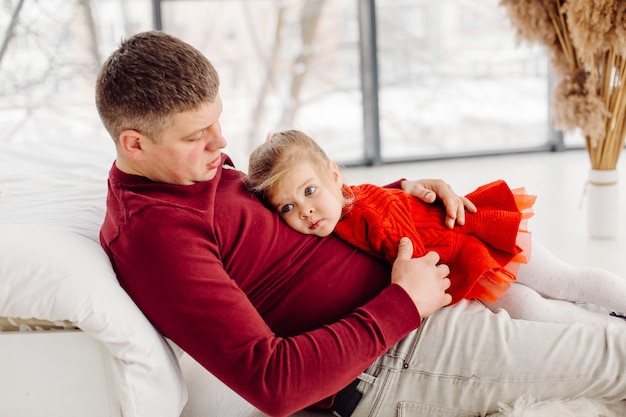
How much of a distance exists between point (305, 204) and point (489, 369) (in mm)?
503

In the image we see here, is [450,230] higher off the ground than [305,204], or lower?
lower

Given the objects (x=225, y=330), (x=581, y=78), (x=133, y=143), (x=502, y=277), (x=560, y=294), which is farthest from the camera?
(x=581, y=78)

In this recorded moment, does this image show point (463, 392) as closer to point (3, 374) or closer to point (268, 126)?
point (3, 374)

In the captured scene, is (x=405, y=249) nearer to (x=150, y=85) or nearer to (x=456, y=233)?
(x=456, y=233)

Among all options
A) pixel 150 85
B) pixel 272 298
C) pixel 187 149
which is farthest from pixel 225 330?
pixel 150 85

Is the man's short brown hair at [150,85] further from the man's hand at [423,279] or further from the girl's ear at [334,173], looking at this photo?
the man's hand at [423,279]

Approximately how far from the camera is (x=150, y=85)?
49.7 inches

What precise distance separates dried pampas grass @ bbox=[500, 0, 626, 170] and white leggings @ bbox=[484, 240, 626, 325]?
126 cm

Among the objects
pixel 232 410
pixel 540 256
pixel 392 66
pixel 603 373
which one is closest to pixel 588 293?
pixel 540 256

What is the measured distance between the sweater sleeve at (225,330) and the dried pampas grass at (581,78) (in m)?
1.90

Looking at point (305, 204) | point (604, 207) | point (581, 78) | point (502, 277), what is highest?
point (581, 78)

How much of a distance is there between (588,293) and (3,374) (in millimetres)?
1316

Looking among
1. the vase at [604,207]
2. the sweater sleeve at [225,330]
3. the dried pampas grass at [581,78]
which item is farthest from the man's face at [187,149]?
the vase at [604,207]

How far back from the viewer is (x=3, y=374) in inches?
49.9
